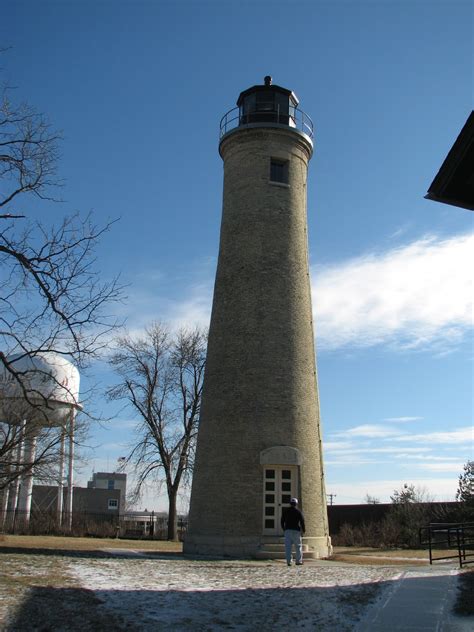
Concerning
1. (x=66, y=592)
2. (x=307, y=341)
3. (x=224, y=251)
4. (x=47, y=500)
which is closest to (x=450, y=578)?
(x=66, y=592)

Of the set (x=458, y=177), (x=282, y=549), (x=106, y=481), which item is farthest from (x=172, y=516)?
(x=106, y=481)

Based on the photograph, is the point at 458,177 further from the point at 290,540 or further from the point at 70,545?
the point at 70,545

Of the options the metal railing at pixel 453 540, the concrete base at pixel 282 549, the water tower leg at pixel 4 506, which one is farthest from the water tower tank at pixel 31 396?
the metal railing at pixel 453 540

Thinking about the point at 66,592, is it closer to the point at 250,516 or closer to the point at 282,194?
the point at 250,516

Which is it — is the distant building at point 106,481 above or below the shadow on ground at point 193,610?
above

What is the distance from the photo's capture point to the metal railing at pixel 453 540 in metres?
13.9

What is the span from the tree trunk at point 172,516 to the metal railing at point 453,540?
12109 mm

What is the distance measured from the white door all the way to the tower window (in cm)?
909

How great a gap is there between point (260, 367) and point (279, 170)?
265 inches

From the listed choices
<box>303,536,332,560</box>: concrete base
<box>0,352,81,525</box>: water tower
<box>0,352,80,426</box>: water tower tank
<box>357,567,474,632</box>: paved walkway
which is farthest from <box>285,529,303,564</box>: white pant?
<box>0,352,80,426</box>: water tower tank

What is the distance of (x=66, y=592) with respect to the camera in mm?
9352

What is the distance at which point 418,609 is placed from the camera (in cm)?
919

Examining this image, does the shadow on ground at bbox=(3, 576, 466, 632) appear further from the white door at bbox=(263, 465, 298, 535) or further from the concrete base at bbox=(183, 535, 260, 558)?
the white door at bbox=(263, 465, 298, 535)

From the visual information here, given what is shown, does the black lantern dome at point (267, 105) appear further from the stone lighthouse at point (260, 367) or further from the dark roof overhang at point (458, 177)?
the dark roof overhang at point (458, 177)
